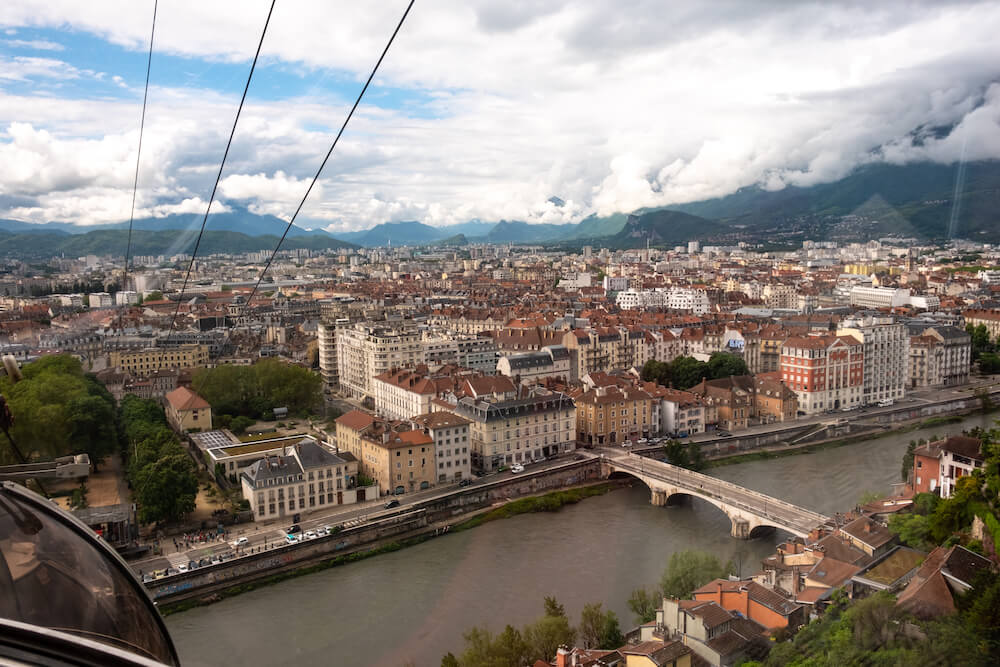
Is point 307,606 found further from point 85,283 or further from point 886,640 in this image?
point 85,283

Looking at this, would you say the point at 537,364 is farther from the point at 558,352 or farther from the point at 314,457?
the point at 314,457

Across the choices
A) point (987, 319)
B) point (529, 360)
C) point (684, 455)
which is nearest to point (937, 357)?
point (987, 319)

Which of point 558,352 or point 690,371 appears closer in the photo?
point 690,371

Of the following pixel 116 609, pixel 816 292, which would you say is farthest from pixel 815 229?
pixel 116 609

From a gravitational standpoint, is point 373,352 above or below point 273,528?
above

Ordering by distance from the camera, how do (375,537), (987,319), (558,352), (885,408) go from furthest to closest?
1. (987,319)
2. (558,352)
3. (885,408)
4. (375,537)

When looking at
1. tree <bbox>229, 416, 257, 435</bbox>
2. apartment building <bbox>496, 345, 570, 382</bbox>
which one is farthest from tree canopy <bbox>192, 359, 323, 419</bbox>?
apartment building <bbox>496, 345, 570, 382</bbox>

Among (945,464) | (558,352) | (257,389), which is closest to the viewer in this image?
(945,464)

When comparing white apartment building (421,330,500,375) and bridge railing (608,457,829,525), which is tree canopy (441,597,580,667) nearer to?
bridge railing (608,457,829,525)
